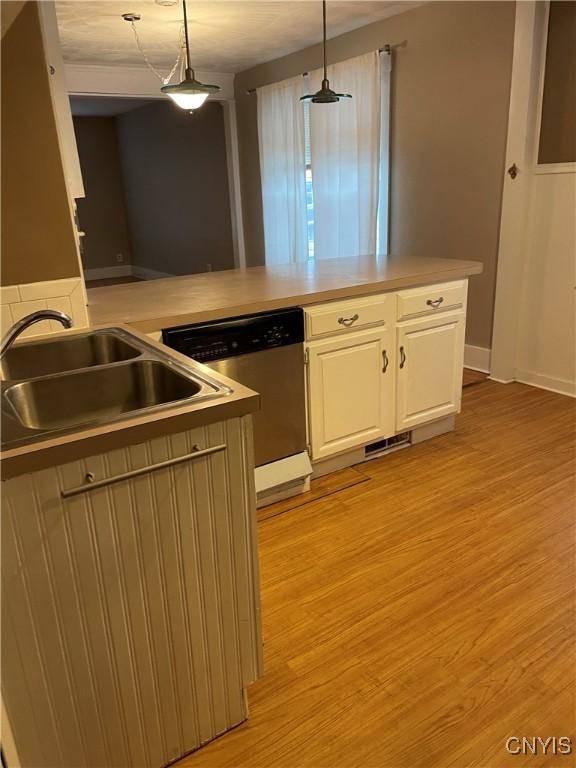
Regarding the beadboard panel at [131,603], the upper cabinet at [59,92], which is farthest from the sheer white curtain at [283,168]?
the beadboard panel at [131,603]

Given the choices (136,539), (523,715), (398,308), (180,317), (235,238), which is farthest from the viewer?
(235,238)

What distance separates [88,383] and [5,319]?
17.7 inches

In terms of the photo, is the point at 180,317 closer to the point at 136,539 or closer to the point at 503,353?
the point at 136,539

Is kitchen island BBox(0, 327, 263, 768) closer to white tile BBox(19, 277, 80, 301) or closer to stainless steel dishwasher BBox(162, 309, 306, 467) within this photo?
white tile BBox(19, 277, 80, 301)

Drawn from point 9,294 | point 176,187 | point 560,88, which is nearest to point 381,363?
point 9,294

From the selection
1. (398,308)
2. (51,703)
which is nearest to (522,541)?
(398,308)

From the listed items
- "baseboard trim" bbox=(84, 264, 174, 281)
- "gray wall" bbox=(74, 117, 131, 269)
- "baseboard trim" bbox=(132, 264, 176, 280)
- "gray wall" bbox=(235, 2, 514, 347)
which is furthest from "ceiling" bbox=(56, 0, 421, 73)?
"baseboard trim" bbox=(84, 264, 174, 281)

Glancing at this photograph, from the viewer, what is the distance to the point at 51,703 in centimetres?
117

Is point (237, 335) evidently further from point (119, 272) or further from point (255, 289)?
point (119, 272)

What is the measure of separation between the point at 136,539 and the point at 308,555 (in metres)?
1.12

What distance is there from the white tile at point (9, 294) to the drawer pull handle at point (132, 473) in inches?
36.6

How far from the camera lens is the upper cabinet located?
1.75 metres

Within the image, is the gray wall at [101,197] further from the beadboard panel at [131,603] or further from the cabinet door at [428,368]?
the beadboard panel at [131,603]

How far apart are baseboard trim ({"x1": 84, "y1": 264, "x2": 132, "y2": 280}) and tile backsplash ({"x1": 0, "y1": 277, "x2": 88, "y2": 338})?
7445 mm
